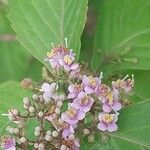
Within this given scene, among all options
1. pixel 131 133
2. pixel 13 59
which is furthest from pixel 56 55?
pixel 13 59

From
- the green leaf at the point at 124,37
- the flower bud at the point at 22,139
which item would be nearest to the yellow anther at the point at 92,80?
the flower bud at the point at 22,139

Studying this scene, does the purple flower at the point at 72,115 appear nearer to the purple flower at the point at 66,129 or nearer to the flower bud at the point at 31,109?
the purple flower at the point at 66,129

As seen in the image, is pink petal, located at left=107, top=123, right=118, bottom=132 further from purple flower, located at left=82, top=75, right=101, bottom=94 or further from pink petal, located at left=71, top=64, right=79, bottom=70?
pink petal, located at left=71, top=64, right=79, bottom=70

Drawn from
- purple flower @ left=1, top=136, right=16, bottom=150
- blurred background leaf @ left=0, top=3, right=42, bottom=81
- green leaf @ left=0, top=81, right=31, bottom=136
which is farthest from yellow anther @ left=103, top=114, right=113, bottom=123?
blurred background leaf @ left=0, top=3, right=42, bottom=81

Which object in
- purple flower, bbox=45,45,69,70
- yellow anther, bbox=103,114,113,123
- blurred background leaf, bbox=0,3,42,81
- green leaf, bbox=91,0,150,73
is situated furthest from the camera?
blurred background leaf, bbox=0,3,42,81

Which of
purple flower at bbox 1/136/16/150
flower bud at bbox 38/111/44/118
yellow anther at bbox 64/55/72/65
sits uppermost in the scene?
yellow anther at bbox 64/55/72/65

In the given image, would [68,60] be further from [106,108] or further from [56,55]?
[106,108]

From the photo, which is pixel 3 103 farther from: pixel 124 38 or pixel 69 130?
pixel 124 38
